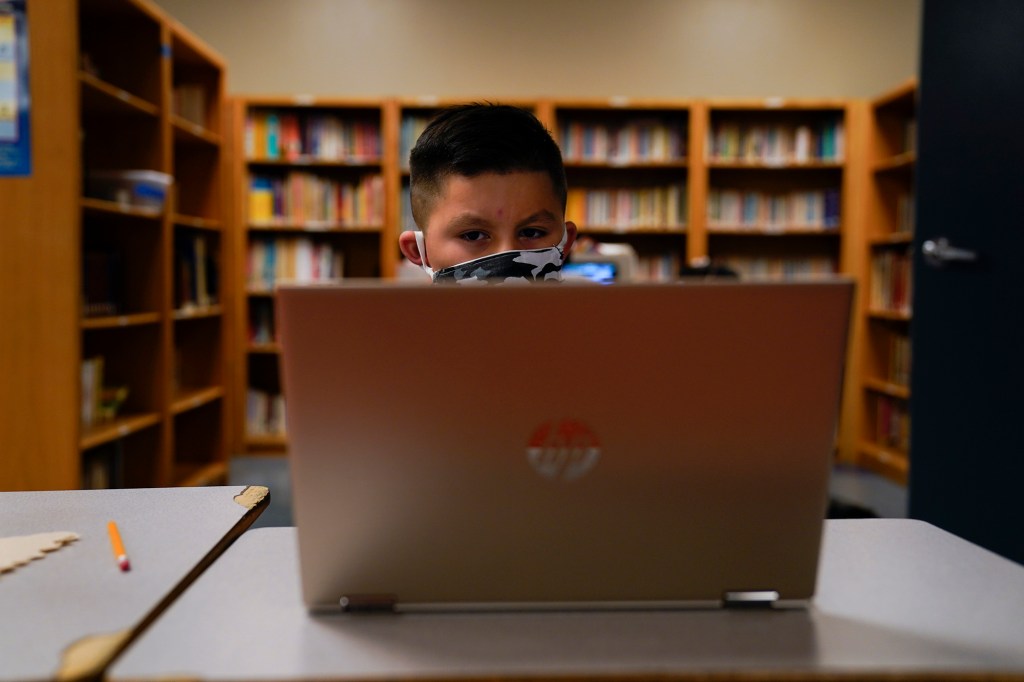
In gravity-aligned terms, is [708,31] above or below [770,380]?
above

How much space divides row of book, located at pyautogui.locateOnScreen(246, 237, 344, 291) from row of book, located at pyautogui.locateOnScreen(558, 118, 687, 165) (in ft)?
5.35

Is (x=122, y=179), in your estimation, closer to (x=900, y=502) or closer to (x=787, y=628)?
(x=787, y=628)

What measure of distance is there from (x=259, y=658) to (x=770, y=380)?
0.44 meters

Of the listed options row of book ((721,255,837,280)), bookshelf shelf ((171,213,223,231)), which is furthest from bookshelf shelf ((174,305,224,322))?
row of book ((721,255,837,280))

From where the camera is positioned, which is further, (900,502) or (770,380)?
(900,502)

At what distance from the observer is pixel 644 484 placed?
0.68 meters

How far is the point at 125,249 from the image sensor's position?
3.42 meters

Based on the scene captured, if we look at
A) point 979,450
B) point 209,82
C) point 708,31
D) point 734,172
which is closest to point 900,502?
point 979,450

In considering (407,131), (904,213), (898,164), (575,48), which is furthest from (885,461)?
(407,131)

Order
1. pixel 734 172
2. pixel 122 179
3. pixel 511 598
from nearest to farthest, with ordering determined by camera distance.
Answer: pixel 511 598 → pixel 122 179 → pixel 734 172

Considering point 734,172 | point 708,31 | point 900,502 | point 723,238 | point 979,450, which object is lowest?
point 900,502

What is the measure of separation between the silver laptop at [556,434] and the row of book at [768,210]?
4.68 m

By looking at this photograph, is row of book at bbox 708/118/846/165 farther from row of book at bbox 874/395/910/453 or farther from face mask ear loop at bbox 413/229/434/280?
face mask ear loop at bbox 413/229/434/280

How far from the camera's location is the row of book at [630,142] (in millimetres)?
5137
